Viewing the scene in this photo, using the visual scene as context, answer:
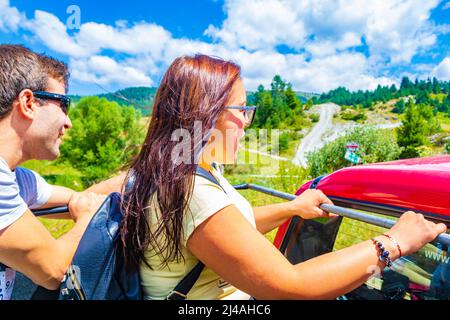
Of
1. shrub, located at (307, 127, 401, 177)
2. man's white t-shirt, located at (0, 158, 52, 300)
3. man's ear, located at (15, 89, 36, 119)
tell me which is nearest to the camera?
man's white t-shirt, located at (0, 158, 52, 300)

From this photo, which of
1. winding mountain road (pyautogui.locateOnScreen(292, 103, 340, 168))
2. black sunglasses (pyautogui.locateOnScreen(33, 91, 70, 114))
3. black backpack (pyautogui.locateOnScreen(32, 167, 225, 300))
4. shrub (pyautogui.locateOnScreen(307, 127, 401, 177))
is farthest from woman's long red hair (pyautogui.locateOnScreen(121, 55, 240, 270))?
winding mountain road (pyautogui.locateOnScreen(292, 103, 340, 168))

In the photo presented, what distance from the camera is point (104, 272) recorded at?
1137mm

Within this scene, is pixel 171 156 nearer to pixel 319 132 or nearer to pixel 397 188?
pixel 397 188

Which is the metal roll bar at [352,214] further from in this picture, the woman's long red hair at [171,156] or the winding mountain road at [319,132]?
the winding mountain road at [319,132]

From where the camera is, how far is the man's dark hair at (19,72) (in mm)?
1427

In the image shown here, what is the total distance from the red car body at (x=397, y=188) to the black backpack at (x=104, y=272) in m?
0.85

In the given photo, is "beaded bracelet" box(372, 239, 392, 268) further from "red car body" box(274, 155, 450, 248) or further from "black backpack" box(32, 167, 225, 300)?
"black backpack" box(32, 167, 225, 300)

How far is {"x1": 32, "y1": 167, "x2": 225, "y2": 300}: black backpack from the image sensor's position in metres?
1.14

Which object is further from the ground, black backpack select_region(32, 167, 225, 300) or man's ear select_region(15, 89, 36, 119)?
man's ear select_region(15, 89, 36, 119)

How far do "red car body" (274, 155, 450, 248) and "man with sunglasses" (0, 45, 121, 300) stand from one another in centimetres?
140

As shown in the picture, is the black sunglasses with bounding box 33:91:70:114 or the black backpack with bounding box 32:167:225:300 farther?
the black sunglasses with bounding box 33:91:70:114

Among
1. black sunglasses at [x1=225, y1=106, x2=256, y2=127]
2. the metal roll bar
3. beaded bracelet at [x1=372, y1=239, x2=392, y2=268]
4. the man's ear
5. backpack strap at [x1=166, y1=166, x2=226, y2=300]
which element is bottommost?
backpack strap at [x1=166, y1=166, x2=226, y2=300]
